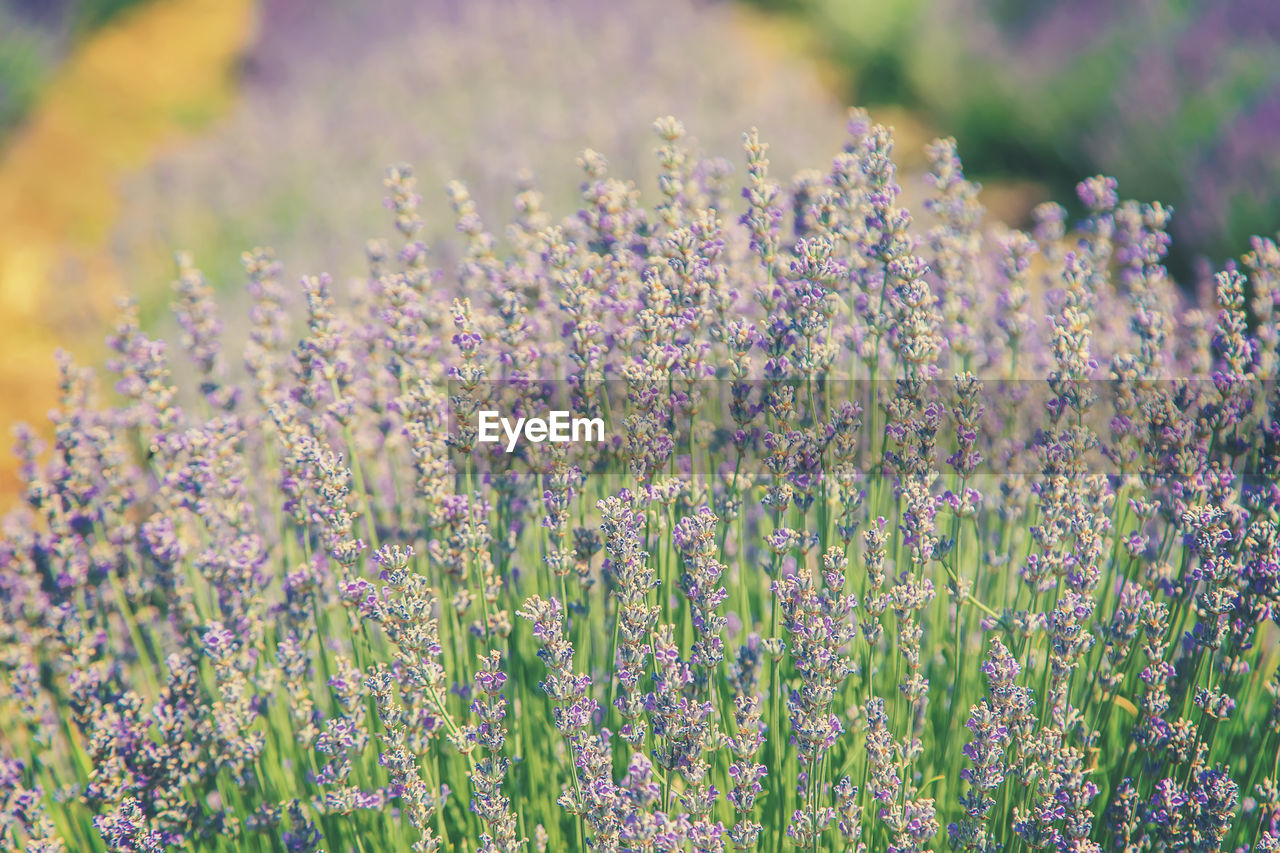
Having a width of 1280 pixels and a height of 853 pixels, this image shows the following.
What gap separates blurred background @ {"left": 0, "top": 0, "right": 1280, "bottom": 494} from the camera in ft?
18.0

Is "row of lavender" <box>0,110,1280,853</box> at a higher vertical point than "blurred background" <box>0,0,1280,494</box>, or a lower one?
lower

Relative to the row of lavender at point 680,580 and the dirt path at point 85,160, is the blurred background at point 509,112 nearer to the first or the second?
the dirt path at point 85,160

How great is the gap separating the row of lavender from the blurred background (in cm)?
288

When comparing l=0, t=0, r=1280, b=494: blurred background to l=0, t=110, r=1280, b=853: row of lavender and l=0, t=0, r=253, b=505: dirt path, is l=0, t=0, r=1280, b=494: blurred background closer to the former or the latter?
l=0, t=0, r=253, b=505: dirt path

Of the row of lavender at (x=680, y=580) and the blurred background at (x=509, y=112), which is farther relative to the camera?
the blurred background at (x=509, y=112)

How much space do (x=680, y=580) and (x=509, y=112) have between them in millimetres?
5445

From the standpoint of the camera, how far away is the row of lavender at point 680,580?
159cm

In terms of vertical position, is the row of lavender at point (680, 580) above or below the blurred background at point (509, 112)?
below

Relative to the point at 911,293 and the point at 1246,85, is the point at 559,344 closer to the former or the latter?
the point at 911,293

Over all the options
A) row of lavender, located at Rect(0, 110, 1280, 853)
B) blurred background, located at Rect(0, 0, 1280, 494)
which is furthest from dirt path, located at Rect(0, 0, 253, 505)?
row of lavender, located at Rect(0, 110, 1280, 853)

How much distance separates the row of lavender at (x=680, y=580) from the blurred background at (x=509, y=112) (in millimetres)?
2880

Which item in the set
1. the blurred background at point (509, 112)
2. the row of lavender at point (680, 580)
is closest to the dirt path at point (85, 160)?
the blurred background at point (509, 112)

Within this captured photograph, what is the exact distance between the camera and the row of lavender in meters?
1.59

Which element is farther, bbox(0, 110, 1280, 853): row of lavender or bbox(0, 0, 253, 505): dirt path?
bbox(0, 0, 253, 505): dirt path
